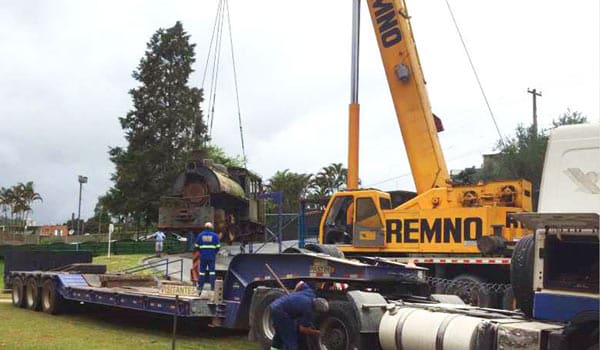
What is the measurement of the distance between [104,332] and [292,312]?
534cm

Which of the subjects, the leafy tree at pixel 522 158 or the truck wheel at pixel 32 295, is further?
the leafy tree at pixel 522 158

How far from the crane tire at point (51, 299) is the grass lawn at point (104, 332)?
189 mm

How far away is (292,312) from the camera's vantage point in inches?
347

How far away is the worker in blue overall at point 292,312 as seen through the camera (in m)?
8.77

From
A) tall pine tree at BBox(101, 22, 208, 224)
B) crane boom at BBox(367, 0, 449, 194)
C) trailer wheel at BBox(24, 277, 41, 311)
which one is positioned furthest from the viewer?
Answer: tall pine tree at BBox(101, 22, 208, 224)

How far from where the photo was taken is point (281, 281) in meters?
10.3

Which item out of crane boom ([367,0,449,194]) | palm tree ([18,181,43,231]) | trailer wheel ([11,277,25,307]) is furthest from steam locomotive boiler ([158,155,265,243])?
palm tree ([18,181,43,231])

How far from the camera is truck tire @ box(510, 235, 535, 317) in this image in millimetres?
7270

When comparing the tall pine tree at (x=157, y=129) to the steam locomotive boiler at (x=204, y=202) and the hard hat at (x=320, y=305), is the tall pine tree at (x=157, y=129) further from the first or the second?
the hard hat at (x=320, y=305)

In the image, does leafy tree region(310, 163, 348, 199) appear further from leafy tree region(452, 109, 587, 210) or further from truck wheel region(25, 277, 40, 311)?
truck wheel region(25, 277, 40, 311)

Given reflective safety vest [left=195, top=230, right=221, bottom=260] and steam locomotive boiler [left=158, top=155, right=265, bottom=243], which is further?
steam locomotive boiler [left=158, top=155, right=265, bottom=243]

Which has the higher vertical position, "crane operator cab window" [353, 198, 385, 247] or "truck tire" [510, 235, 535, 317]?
"crane operator cab window" [353, 198, 385, 247]

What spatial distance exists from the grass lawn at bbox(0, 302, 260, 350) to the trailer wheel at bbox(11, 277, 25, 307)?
2.51 feet

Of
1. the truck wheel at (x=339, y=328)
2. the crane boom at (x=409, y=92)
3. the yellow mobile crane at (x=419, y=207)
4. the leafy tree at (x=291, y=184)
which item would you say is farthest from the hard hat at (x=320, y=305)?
the leafy tree at (x=291, y=184)
